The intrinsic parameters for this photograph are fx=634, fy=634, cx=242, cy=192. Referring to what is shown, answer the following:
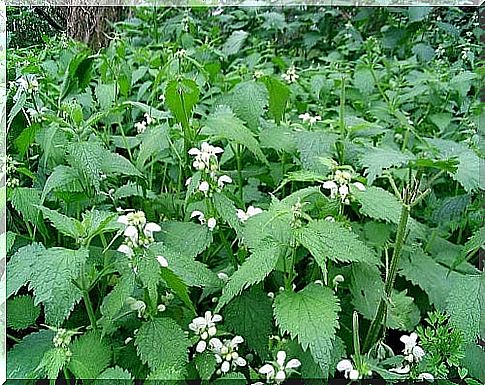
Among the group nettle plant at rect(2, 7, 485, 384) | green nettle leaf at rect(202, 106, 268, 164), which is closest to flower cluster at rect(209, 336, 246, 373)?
nettle plant at rect(2, 7, 485, 384)

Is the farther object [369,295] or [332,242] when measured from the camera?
[369,295]

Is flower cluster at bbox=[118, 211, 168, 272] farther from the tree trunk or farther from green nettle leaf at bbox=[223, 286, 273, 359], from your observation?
the tree trunk

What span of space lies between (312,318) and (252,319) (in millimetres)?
130

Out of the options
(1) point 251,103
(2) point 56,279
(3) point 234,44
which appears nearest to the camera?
(2) point 56,279

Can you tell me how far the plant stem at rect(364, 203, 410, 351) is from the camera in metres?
0.83

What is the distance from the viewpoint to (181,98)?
1.03 metres

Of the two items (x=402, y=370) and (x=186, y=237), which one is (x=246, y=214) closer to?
(x=186, y=237)

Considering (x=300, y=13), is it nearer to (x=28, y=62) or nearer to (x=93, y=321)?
(x=28, y=62)

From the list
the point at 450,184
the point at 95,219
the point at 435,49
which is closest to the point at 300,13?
the point at 435,49

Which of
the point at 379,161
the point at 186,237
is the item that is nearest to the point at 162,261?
the point at 186,237

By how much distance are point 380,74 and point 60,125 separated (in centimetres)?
123

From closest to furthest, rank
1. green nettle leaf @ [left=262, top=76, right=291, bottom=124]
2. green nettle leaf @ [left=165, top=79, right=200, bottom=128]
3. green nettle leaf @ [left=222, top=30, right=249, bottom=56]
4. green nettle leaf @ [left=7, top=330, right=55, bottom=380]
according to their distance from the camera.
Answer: green nettle leaf @ [left=7, top=330, right=55, bottom=380]
green nettle leaf @ [left=165, top=79, right=200, bottom=128]
green nettle leaf @ [left=262, top=76, right=291, bottom=124]
green nettle leaf @ [left=222, top=30, right=249, bottom=56]

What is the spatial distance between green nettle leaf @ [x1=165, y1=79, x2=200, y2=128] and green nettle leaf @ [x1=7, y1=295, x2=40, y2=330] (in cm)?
37

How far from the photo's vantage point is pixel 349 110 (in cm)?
166
